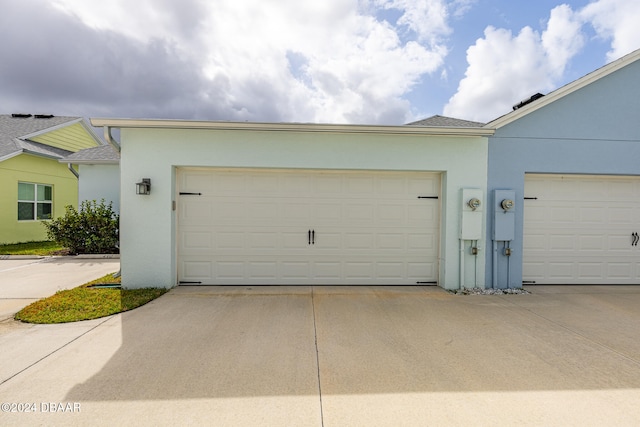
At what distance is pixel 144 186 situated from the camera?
17.8ft

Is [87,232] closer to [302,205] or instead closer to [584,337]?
[302,205]

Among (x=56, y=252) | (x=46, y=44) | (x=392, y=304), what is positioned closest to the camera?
(x=392, y=304)

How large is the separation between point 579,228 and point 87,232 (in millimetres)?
12481

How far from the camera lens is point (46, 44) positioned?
10805 mm

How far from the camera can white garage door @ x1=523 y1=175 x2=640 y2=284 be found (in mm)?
6062

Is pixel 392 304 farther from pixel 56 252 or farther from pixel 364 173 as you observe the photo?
pixel 56 252

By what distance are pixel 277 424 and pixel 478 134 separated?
5645 millimetres

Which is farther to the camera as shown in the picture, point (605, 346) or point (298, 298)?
point (298, 298)

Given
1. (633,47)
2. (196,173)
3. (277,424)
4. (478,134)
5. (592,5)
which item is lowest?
(277,424)

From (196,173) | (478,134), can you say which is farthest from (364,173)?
(196,173)

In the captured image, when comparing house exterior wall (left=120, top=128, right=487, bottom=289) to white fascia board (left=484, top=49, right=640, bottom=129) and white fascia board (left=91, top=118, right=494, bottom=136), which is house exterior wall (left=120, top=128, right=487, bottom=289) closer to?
white fascia board (left=91, top=118, right=494, bottom=136)

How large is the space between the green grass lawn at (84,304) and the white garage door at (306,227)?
95 centimetres

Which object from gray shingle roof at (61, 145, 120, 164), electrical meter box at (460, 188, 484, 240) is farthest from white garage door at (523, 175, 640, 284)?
gray shingle roof at (61, 145, 120, 164)

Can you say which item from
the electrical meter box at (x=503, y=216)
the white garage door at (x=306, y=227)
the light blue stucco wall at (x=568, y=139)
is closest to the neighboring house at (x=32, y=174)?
the white garage door at (x=306, y=227)
